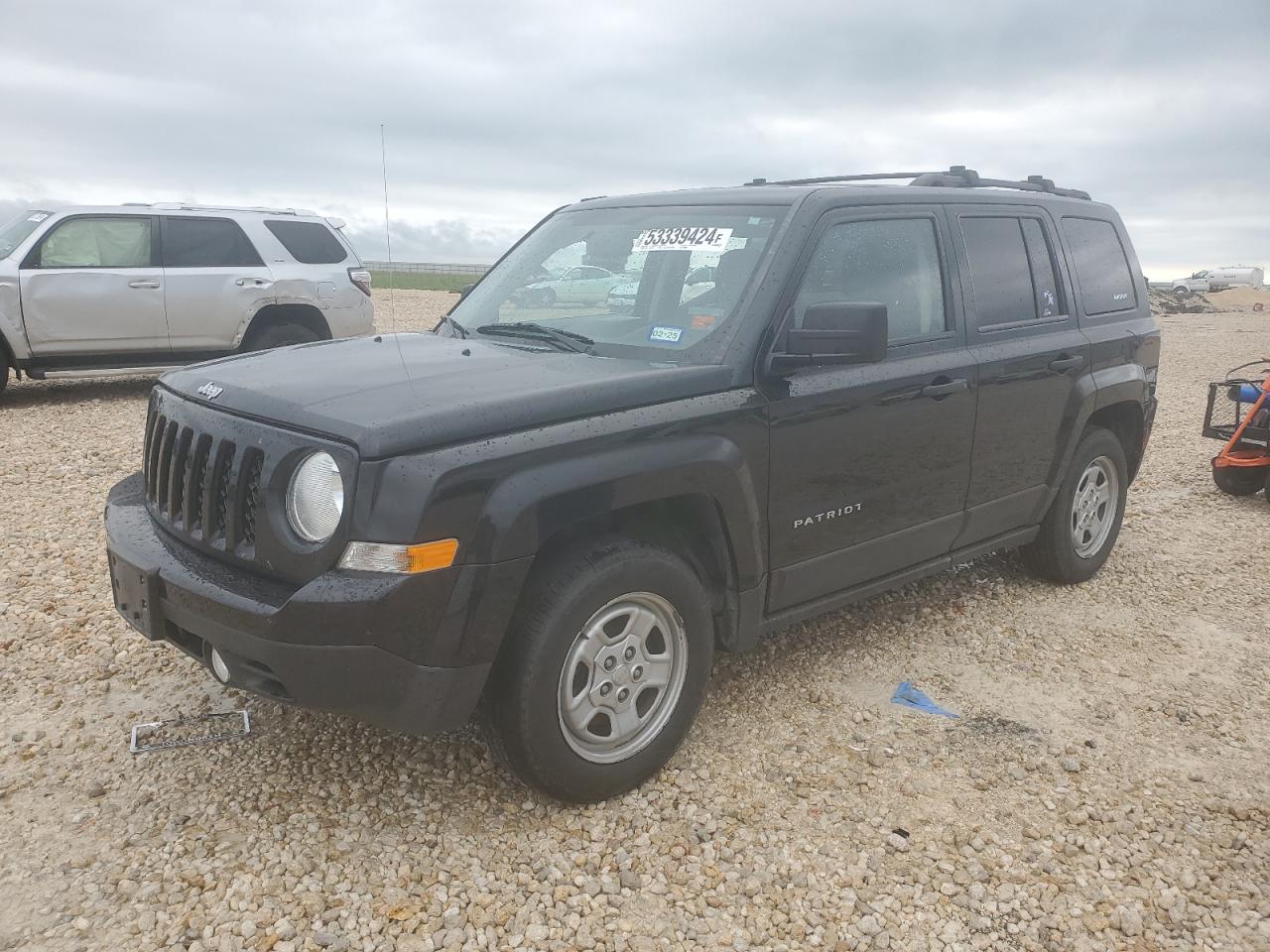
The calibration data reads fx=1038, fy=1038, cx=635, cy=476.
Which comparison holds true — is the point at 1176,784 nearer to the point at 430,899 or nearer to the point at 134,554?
the point at 430,899

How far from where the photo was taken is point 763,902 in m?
2.90

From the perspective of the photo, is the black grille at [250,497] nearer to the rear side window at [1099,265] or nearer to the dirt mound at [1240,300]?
the rear side window at [1099,265]

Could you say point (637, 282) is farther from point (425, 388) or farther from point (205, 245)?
point (205, 245)

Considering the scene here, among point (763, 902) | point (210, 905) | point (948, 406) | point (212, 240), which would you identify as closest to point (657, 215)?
point (948, 406)

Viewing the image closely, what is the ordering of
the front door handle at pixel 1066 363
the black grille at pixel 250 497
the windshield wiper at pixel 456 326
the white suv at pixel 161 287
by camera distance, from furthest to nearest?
the white suv at pixel 161 287 < the front door handle at pixel 1066 363 < the windshield wiper at pixel 456 326 < the black grille at pixel 250 497

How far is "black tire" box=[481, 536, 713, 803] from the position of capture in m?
2.98

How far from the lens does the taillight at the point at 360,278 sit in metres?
11.4

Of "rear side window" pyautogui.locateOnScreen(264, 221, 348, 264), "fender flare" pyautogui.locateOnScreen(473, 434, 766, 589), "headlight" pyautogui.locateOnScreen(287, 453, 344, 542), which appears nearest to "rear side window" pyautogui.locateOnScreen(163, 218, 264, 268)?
"rear side window" pyautogui.locateOnScreen(264, 221, 348, 264)

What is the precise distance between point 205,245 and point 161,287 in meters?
0.66

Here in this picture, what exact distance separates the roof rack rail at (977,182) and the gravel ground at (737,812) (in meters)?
2.05

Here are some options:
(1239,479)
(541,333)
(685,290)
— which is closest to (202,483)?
(541,333)

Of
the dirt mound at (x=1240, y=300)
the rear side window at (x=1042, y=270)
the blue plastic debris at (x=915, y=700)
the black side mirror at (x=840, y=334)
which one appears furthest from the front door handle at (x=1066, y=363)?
the dirt mound at (x=1240, y=300)

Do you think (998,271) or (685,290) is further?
(998,271)

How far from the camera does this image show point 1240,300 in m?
44.0
